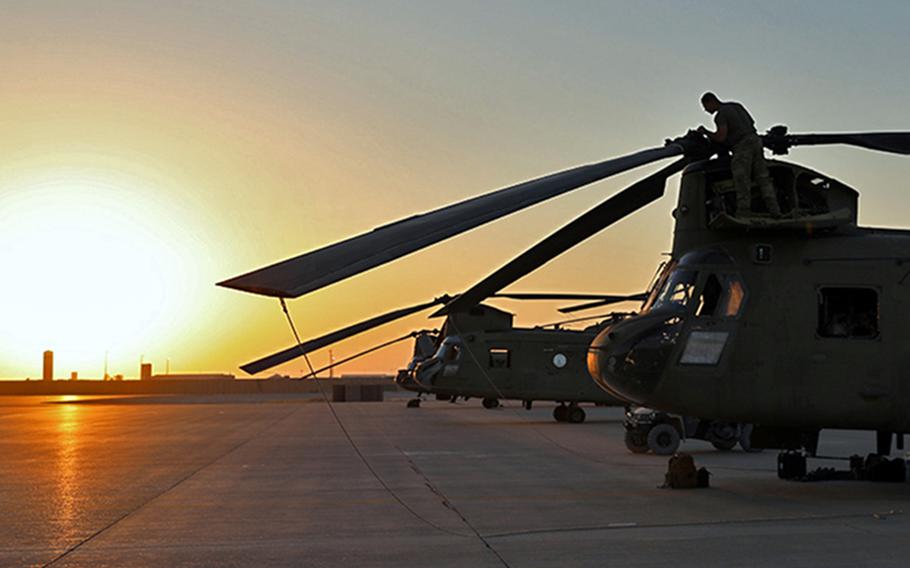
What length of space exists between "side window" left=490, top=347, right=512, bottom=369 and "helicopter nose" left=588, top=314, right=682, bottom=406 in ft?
69.9

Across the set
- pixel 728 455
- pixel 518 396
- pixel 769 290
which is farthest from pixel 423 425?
pixel 769 290

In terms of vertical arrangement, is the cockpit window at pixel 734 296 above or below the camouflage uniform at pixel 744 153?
below

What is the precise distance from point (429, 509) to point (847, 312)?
5650 millimetres

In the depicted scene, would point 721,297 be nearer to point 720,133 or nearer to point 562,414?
point 720,133

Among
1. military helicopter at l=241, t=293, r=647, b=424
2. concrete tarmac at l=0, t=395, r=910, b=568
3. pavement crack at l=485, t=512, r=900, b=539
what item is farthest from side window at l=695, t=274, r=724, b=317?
military helicopter at l=241, t=293, r=647, b=424

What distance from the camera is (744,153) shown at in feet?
45.0

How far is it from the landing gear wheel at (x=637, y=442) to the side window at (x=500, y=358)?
13539 millimetres

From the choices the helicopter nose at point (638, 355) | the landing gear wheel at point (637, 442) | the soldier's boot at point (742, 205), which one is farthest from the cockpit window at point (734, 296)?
the landing gear wheel at point (637, 442)

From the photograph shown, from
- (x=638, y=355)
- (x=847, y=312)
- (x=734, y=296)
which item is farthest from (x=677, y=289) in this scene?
(x=847, y=312)

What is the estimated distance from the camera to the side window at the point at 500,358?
3588 centimetres

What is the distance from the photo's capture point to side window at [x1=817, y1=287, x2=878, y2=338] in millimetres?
14125

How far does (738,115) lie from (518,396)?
22.6 m

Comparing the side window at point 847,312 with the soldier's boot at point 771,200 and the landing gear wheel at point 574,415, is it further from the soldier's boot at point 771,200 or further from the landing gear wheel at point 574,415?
the landing gear wheel at point 574,415

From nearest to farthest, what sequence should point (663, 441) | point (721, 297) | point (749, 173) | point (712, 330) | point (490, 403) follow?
point (749, 173)
point (712, 330)
point (721, 297)
point (663, 441)
point (490, 403)
